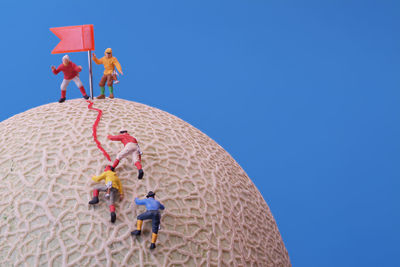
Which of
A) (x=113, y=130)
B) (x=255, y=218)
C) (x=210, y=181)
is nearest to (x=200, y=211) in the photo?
(x=210, y=181)

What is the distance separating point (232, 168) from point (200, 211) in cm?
57

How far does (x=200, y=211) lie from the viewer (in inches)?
97.0

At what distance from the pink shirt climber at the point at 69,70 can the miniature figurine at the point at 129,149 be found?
0.65 metres

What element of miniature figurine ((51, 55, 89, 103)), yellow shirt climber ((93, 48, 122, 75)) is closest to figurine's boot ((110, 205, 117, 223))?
miniature figurine ((51, 55, 89, 103))

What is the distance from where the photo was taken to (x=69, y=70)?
2.90 meters

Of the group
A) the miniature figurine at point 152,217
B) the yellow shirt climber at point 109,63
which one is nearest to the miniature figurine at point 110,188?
the miniature figurine at point 152,217

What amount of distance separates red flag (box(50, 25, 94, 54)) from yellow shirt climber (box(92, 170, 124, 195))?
3.11 ft

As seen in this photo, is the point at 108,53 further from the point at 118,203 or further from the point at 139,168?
the point at 118,203

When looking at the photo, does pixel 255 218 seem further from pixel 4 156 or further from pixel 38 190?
pixel 4 156

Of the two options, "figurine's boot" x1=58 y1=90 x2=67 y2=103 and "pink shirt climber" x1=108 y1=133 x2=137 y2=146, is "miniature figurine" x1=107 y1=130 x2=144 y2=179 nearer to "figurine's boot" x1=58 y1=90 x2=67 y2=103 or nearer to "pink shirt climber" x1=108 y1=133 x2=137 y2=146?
"pink shirt climber" x1=108 y1=133 x2=137 y2=146

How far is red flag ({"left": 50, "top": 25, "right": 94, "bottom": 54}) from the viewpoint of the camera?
2.93m

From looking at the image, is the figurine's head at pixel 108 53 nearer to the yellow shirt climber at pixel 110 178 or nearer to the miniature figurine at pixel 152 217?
the yellow shirt climber at pixel 110 178

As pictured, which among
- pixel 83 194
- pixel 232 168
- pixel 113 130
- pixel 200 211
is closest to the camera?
pixel 83 194

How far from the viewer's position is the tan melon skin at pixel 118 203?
2.22 metres
